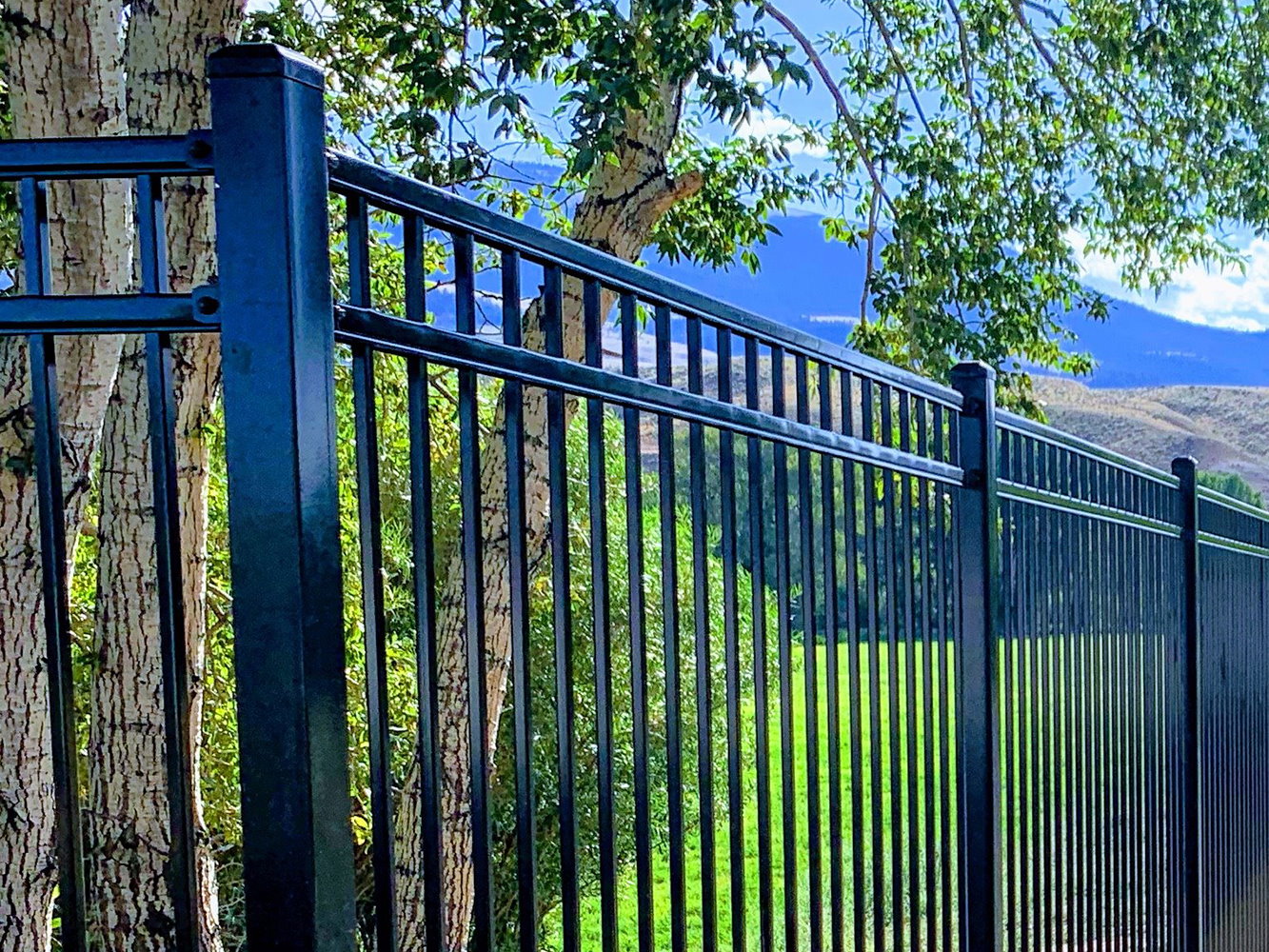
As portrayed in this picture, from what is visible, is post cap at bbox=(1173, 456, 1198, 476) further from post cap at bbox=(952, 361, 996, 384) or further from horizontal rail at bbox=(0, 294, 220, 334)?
horizontal rail at bbox=(0, 294, 220, 334)

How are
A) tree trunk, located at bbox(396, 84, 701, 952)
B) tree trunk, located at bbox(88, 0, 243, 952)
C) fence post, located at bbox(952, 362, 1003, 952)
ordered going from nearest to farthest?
fence post, located at bbox(952, 362, 1003, 952) → tree trunk, located at bbox(88, 0, 243, 952) → tree trunk, located at bbox(396, 84, 701, 952)

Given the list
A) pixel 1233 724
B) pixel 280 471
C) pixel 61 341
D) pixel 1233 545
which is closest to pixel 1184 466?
pixel 1233 545

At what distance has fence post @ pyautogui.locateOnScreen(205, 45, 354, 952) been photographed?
1258 mm

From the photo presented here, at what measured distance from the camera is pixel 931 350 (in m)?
9.01

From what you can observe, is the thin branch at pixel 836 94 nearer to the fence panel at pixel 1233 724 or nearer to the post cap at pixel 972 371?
the fence panel at pixel 1233 724

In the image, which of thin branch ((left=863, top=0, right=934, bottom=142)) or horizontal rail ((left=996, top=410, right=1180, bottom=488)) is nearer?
horizontal rail ((left=996, top=410, right=1180, bottom=488))

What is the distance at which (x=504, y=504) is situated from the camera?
7.00m

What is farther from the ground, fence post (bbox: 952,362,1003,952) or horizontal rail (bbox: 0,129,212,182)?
horizontal rail (bbox: 0,129,212,182)

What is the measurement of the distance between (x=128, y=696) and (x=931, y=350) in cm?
552

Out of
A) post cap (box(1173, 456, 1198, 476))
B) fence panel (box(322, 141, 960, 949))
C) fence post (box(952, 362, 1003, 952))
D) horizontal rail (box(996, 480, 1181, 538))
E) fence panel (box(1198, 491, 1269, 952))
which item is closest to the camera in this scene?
fence panel (box(322, 141, 960, 949))

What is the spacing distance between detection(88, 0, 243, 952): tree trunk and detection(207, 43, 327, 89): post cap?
372 centimetres

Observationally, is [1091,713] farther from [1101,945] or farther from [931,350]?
[931,350]

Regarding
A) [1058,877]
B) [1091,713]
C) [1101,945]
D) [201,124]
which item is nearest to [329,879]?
[1058,877]

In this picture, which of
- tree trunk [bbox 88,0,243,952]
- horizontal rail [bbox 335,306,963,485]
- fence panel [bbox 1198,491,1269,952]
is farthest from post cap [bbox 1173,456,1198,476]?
tree trunk [bbox 88,0,243,952]
